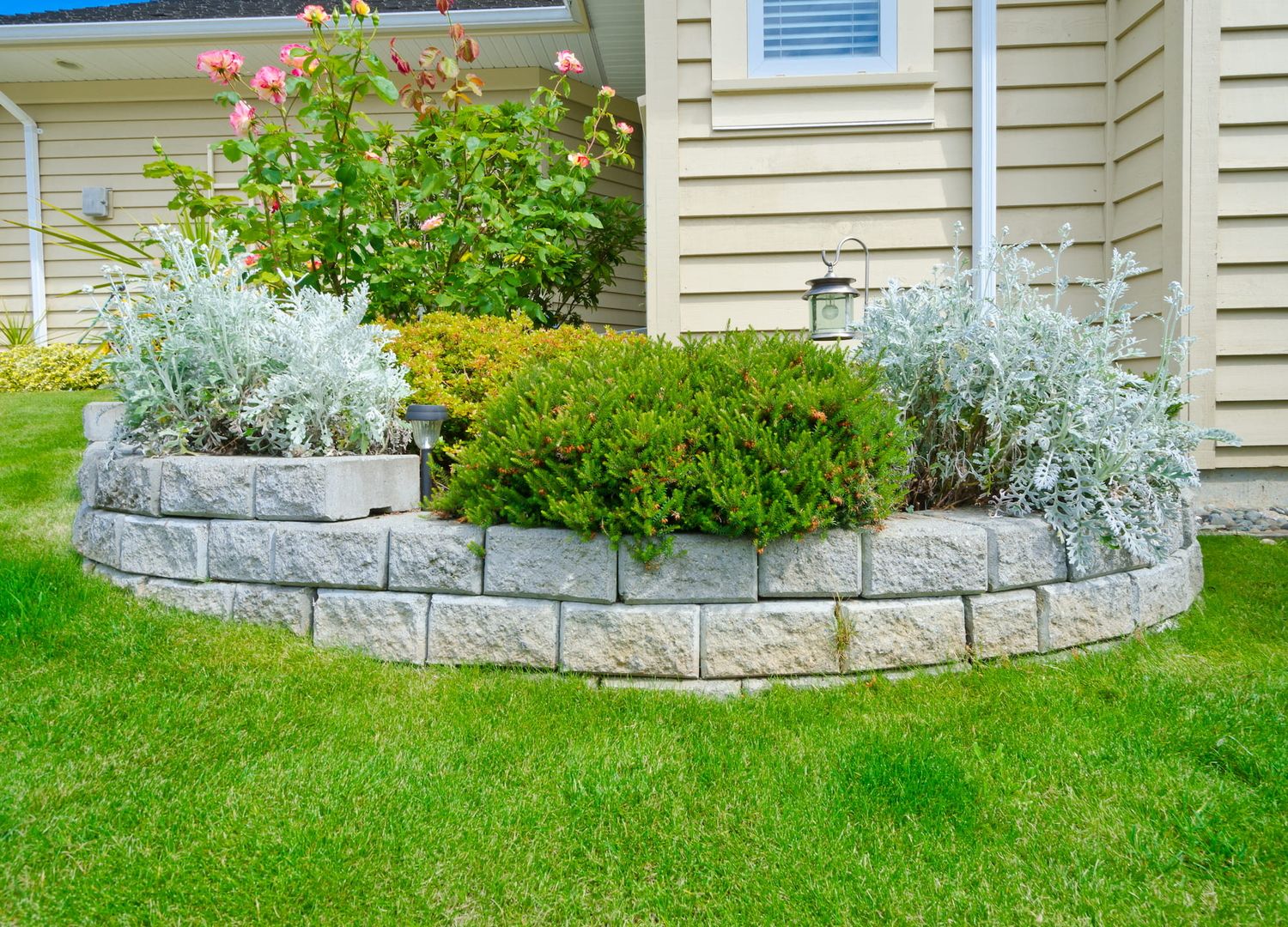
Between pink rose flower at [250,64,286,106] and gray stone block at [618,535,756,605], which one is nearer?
gray stone block at [618,535,756,605]

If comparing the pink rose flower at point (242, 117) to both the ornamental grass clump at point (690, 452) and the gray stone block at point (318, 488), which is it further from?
the ornamental grass clump at point (690, 452)

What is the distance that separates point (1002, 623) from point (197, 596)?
278cm

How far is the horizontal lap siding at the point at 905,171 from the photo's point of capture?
13.8 ft

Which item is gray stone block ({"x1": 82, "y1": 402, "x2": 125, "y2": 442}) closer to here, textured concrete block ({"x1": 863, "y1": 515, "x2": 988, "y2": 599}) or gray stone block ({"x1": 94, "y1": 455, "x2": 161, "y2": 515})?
gray stone block ({"x1": 94, "y1": 455, "x2": 161, "y2": 515})

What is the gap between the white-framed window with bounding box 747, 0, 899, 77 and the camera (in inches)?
164

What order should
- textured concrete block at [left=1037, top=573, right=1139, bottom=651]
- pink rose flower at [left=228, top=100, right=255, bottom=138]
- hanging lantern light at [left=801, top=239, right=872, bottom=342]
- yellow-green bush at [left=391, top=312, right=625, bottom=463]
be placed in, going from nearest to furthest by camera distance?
textured concrete block at [left=1037, top=573, right=1139, bottom=651], yellow-green bush at [left=391, top=312, right=625, bottom=463], hanging lantern light at [left=801, top=239, right=872, bottom=342], pink rose flower at [left=228, top=100, right=255, bottom=138]

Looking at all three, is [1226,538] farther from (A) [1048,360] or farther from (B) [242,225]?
(B) [242,225]

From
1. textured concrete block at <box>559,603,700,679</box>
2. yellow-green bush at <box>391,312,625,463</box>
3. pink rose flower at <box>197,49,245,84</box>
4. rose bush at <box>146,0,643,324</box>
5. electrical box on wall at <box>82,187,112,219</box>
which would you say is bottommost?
textured concrete block at <box>559,603,700,679</box>

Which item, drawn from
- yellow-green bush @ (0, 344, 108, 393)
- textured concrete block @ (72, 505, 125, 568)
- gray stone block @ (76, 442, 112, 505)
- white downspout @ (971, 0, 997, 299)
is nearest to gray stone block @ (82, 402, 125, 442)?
gray stone block @ (76, 442, 112, 505)

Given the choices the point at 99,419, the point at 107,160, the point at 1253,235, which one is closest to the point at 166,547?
the point at 99,419

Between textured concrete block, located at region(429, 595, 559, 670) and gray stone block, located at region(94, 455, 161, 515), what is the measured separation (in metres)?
1.25

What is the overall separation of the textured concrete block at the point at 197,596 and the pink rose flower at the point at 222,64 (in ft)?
7.25

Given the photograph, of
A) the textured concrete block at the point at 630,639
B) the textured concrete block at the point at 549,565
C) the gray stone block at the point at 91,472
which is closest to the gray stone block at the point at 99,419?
the gray stone block at the point at 91,472

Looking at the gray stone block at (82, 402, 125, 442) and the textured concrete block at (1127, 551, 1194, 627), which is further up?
the gray stone block at (82, 402, 125, 442)
